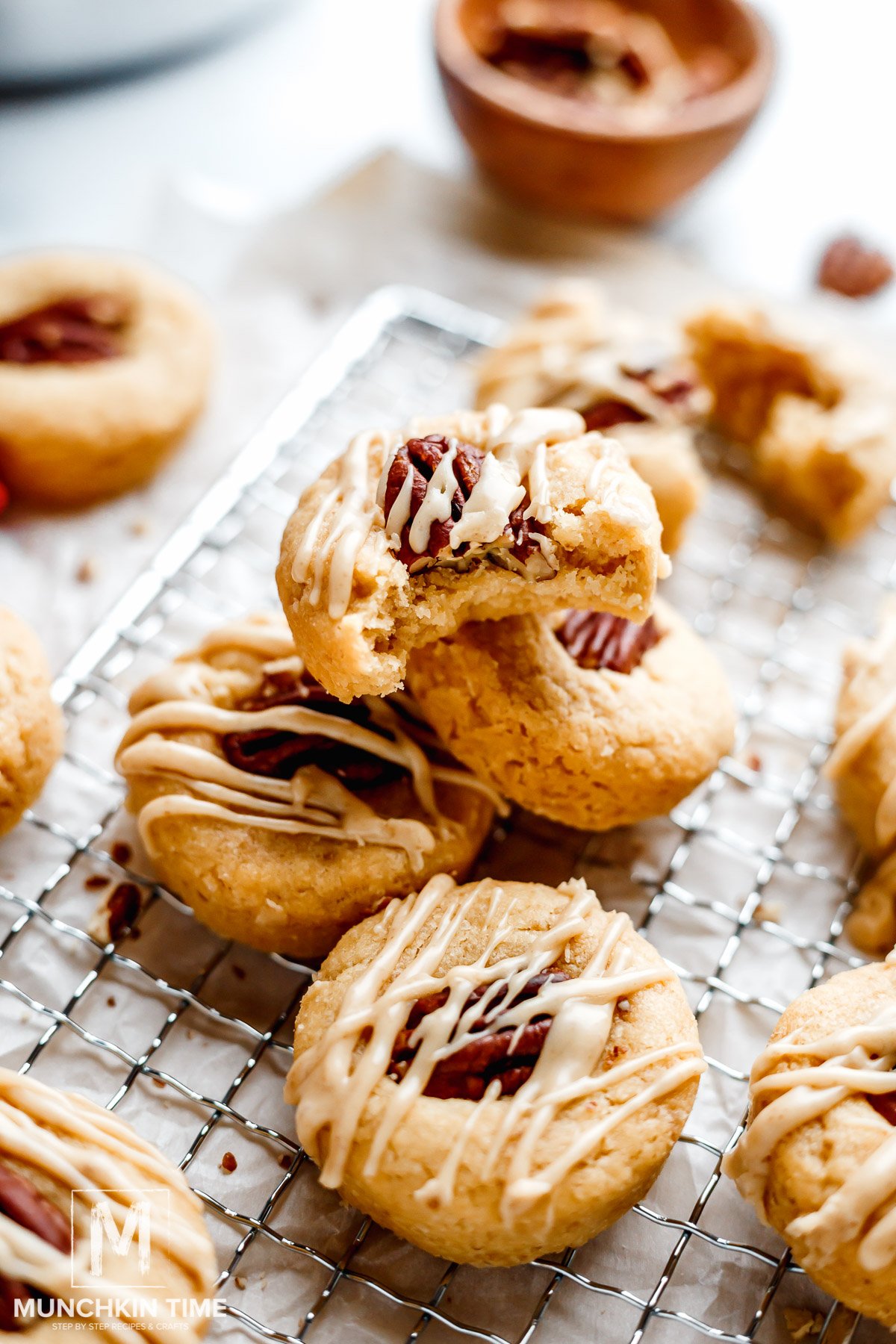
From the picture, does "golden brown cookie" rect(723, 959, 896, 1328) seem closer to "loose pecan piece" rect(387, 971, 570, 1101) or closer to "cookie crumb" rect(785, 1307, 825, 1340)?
"cookie crumb" rect(785, 1307, 825, 1340)

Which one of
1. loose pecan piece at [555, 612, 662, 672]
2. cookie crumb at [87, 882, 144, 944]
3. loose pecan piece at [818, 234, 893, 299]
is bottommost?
cookie crumb at [87, 882, 144, 944]

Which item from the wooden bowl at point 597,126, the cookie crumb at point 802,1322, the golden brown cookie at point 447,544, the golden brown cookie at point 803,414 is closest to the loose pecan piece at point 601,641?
the golden brown cookie at point 447,544

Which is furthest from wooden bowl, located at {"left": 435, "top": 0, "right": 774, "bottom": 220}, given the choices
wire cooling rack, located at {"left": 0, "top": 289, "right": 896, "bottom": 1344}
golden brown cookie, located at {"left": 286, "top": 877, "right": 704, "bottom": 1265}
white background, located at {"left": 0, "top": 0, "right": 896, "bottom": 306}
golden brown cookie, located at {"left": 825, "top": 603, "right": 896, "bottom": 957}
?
golden brown cookie, located at {"left": 286, "top": 877, "right": 704, "bottom": 1265}

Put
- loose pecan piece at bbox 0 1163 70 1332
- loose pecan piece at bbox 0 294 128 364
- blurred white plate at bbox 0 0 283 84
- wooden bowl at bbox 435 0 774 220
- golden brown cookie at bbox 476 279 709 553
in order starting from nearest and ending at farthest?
loose pecan piece at bbox 0 1163 70 1332 < golden brown cookie at bbox 476 279 709 553 < loose pecan piece at bbox 0 294 128 364 < wooden bowl at bbox 435 0 774 220 < blurred white plate at bbox 0 0 283 84

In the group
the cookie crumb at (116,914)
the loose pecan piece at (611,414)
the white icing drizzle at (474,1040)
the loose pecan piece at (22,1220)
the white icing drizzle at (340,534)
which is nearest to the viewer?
the loose pecan piece at (22,1220)

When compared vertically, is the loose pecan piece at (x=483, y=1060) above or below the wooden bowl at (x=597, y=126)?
below

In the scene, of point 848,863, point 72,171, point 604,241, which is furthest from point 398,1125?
point 72,171

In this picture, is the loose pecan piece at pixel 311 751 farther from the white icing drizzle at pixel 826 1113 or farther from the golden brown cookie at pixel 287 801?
the white icing drizzle at pixel 826 1113

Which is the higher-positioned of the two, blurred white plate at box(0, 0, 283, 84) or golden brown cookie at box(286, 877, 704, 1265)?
blurred white plate at box(0, 0, 283, 84)

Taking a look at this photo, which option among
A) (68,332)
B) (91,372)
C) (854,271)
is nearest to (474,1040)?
(91,372)
